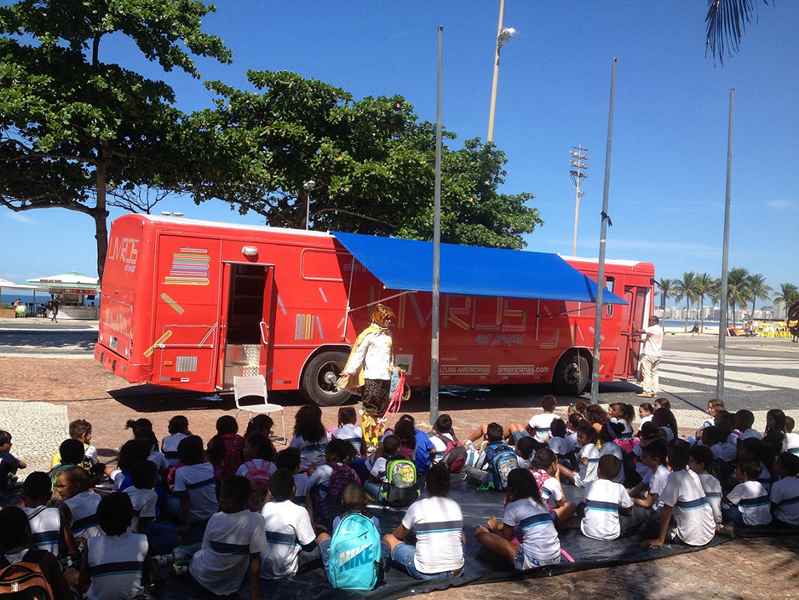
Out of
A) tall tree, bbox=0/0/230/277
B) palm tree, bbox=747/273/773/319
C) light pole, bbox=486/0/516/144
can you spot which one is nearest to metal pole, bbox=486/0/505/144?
light pole, bbox=486/0/516/144

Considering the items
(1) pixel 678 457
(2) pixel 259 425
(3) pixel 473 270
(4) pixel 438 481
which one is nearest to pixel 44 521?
(4) pixel 438 481

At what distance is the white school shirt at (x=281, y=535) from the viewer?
14.9 feet

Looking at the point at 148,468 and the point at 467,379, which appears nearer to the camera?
the point at 148,468

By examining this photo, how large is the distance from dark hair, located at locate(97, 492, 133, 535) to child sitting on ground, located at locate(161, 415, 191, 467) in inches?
82.9

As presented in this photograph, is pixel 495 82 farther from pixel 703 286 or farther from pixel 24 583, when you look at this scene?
pixel 703 286

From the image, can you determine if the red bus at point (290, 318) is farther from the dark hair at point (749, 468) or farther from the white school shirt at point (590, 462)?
the dark hair at point (749, 468)

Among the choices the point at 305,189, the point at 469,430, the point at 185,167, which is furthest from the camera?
the point at 305,189

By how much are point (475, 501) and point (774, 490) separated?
281 centimetres

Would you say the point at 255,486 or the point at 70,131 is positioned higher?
the point at 70,131

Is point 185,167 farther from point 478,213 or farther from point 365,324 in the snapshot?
point 478,213

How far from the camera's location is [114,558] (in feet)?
12.4

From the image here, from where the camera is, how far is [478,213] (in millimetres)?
25047

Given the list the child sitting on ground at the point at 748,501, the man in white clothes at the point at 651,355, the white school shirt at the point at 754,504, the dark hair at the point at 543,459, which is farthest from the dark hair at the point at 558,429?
the man in white clothes at the point at 651,355

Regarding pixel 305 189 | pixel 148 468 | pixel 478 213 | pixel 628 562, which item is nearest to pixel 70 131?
pixel 305 189
